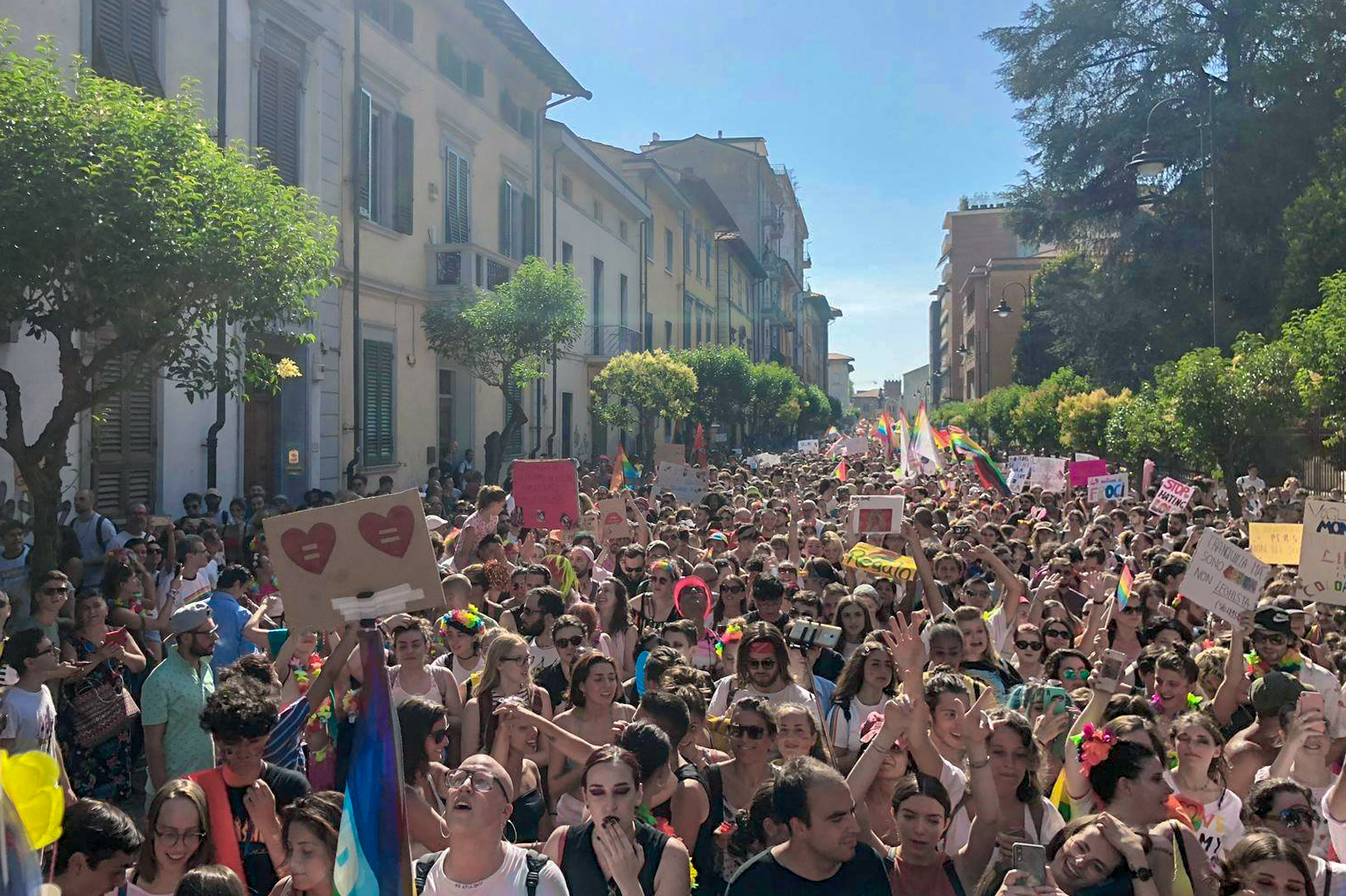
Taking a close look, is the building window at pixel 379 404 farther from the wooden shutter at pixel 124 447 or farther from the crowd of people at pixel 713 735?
the crowd of people at pixel 713 735

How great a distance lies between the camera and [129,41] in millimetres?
12398

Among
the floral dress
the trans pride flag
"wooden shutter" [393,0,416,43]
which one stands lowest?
the floral dress

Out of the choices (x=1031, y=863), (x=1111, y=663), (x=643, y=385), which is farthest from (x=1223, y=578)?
(x=643, y=385)

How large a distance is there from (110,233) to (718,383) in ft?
102

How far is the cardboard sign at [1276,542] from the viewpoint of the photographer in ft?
28.4

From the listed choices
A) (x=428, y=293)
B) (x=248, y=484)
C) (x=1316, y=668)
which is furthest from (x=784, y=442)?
(x=1316, y=668)

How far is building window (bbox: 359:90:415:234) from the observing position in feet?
60.3

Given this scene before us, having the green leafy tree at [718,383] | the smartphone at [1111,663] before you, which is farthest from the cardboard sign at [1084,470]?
→ the green leafy tree at [718,383]

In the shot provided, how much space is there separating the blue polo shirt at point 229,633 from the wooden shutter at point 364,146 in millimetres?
12208

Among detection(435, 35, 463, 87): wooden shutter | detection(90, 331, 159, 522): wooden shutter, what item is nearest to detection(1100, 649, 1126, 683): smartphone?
detection(90, 331, 159, 522): wooden shutter

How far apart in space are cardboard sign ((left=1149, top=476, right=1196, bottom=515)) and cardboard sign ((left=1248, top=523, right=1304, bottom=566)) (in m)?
4.75

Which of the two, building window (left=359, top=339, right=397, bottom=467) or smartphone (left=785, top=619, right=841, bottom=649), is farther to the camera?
building window (left=359, top=339, right=397, bottom=467)

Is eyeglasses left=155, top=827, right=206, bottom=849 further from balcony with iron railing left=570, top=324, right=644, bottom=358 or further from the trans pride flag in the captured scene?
balcony with iron railing left=570, top=324, right=644, bottom=358

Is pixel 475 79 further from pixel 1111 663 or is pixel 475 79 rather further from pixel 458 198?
pixel 1111 663
